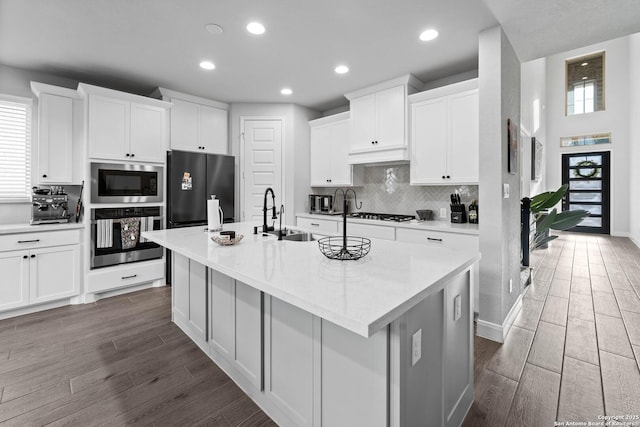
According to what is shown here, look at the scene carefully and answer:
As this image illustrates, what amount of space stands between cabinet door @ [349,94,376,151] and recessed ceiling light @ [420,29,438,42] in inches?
46.0

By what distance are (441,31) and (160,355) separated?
3555mm

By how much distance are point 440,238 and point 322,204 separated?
2.11 metres

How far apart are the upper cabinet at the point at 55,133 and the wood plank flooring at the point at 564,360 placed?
4.42m

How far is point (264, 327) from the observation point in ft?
5.33

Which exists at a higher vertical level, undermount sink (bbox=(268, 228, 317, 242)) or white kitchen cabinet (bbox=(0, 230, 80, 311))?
undermount sink (bbox=(268, 228, 317, 242))

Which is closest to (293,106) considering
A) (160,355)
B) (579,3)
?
(579,3)

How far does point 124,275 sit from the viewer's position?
3535 mm

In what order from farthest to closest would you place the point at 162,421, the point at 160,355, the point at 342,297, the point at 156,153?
the point at 156,153
the point at 160,355
the point at 162,421
the point at 342,297

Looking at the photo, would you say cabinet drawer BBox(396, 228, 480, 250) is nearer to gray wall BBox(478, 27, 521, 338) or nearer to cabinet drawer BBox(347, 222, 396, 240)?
cabinet drawer BBox(347, 222, 396, 240)

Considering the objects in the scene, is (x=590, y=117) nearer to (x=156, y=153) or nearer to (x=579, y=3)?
(x=579, y=3)

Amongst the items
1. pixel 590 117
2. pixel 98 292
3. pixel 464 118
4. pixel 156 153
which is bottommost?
pixel 98 292

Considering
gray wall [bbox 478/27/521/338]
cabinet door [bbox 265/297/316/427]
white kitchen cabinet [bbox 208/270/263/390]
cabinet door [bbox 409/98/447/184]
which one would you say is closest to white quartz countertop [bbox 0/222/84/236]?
white kitchen cabinet [bbox 208/270/263/390]

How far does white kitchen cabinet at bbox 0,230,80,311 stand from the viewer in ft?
9.36

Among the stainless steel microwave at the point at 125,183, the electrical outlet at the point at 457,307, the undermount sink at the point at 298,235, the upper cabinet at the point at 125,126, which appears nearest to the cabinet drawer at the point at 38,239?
the stainless steel microwave at the point at 125,183
